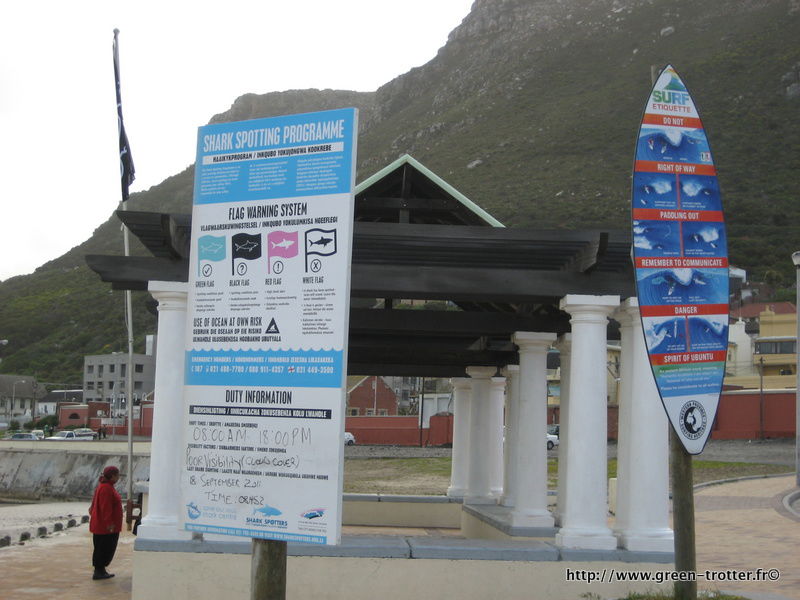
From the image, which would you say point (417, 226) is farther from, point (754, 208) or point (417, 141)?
point (417, 141)

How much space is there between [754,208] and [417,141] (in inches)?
1770

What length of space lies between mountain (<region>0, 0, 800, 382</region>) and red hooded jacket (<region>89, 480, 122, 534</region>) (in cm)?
6547

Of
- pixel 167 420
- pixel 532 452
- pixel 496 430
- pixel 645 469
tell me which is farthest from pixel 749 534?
pixel 167 420

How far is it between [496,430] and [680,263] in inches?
485

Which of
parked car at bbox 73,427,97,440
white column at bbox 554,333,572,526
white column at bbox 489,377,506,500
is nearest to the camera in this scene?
white column at bbox 554,333,572,526

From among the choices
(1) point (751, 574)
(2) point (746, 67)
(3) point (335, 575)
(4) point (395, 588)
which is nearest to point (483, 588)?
(4) point (395, 588)

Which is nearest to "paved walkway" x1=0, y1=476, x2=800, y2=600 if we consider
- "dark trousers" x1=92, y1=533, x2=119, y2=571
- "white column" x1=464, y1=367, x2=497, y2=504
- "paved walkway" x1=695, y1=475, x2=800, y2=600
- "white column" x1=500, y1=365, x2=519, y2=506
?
"paved walkway" x1=695, y1=475, x2=800, y2=600

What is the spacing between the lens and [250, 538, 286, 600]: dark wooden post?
5.89 metres

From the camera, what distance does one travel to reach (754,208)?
80.2 m

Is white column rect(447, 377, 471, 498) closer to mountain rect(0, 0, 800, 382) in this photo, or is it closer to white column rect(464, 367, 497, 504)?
white column rect(464, 367, 497, 504)

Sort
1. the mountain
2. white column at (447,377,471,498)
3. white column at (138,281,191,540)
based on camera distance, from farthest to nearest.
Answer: the mountain → white column at (447,377,471,498) → white column at (138,281,191,540)

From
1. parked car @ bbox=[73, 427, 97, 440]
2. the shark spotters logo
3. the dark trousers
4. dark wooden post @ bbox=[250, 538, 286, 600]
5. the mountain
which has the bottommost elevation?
parked car @ bbox=[73, 427, 97, 440]

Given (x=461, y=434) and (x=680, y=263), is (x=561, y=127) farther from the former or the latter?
(x=680, y=263)

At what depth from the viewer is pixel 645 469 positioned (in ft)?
36.0
